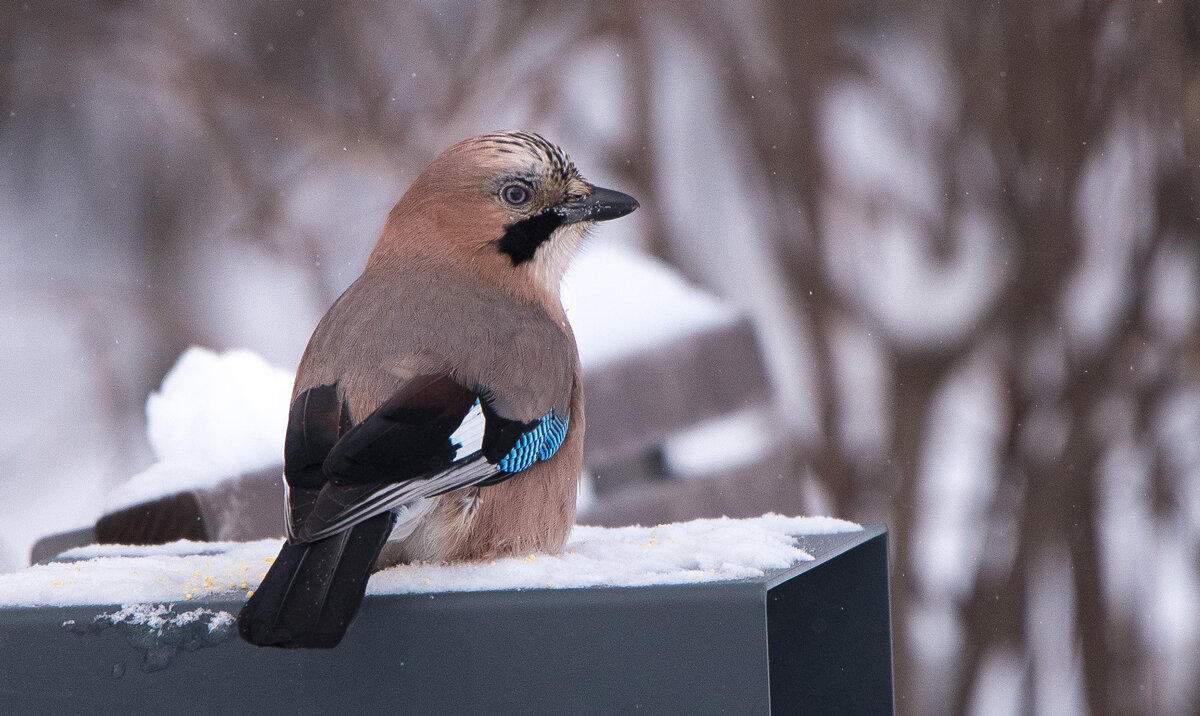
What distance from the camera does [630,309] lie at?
2.67 m

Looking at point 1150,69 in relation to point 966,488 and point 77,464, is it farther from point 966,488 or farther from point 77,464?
point 77,464

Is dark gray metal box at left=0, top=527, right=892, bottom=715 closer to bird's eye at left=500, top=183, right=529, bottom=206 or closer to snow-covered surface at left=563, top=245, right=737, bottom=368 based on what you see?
bird's eye at left=500, top=183, right=529, bottom=206

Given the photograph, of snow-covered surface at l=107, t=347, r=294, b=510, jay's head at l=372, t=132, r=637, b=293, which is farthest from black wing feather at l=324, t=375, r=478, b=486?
snow-covered surface at l=107, t=347, r=294, b=510

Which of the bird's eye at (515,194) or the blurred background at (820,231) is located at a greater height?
the blurred background at (820,231)

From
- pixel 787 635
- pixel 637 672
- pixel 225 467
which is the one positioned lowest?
pixel 637 672

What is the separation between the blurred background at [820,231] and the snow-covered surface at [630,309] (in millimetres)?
566

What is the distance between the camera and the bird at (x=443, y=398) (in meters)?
1.35

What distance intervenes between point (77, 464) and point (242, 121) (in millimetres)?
1174

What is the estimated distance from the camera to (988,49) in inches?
139

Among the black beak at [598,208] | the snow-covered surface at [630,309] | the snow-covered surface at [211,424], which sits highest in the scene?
the snow-covered surface at [630,309]

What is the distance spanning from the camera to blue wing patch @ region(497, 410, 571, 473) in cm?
159

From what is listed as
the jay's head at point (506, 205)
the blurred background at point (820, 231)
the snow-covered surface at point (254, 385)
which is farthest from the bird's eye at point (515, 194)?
the blurred background at point (820, 231)

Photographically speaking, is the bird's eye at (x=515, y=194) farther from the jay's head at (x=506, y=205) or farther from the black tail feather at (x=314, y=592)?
the black tail feather at (x=314, y=592)

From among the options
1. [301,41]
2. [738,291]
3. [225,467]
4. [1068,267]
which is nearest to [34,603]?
[225,467]
